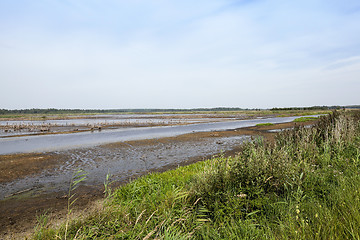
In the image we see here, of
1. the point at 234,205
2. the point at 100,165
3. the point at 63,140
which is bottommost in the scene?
the point at 100,165

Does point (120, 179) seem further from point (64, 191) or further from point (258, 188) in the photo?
point (258, 188)

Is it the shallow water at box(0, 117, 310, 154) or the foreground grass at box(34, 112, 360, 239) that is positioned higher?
the foreground grass at box(34, 112, 360, 239)

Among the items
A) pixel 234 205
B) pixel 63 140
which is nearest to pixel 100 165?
pixel 234 205

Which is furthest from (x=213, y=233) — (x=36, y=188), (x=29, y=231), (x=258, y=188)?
(x=36, y=188)

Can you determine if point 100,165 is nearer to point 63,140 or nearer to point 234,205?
point 234,205

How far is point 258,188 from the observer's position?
4719 mm

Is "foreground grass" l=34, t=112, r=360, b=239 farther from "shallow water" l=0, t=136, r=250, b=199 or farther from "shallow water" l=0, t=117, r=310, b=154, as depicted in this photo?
"shallow water" l=0, t=117, r=310, b=154

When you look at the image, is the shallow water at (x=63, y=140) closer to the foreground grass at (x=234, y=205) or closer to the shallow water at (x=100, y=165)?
the shallow water at (x=100, y=165)

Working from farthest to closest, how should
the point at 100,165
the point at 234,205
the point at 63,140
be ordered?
the point at 63,140
the point at 100,165
the point at 234,205

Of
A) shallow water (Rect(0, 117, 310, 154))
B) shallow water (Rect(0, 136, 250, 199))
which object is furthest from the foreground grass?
shallow water (Rect(0, 117, 310, 154))

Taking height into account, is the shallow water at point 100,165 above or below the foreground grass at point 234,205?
Answer: below

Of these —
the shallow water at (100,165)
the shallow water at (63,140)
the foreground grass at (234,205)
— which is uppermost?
the foreground grass at (234,205)

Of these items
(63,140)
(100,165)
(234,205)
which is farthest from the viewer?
(63,140)

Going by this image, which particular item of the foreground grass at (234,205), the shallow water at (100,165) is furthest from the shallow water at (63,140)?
the foreground grass at (234,205)
